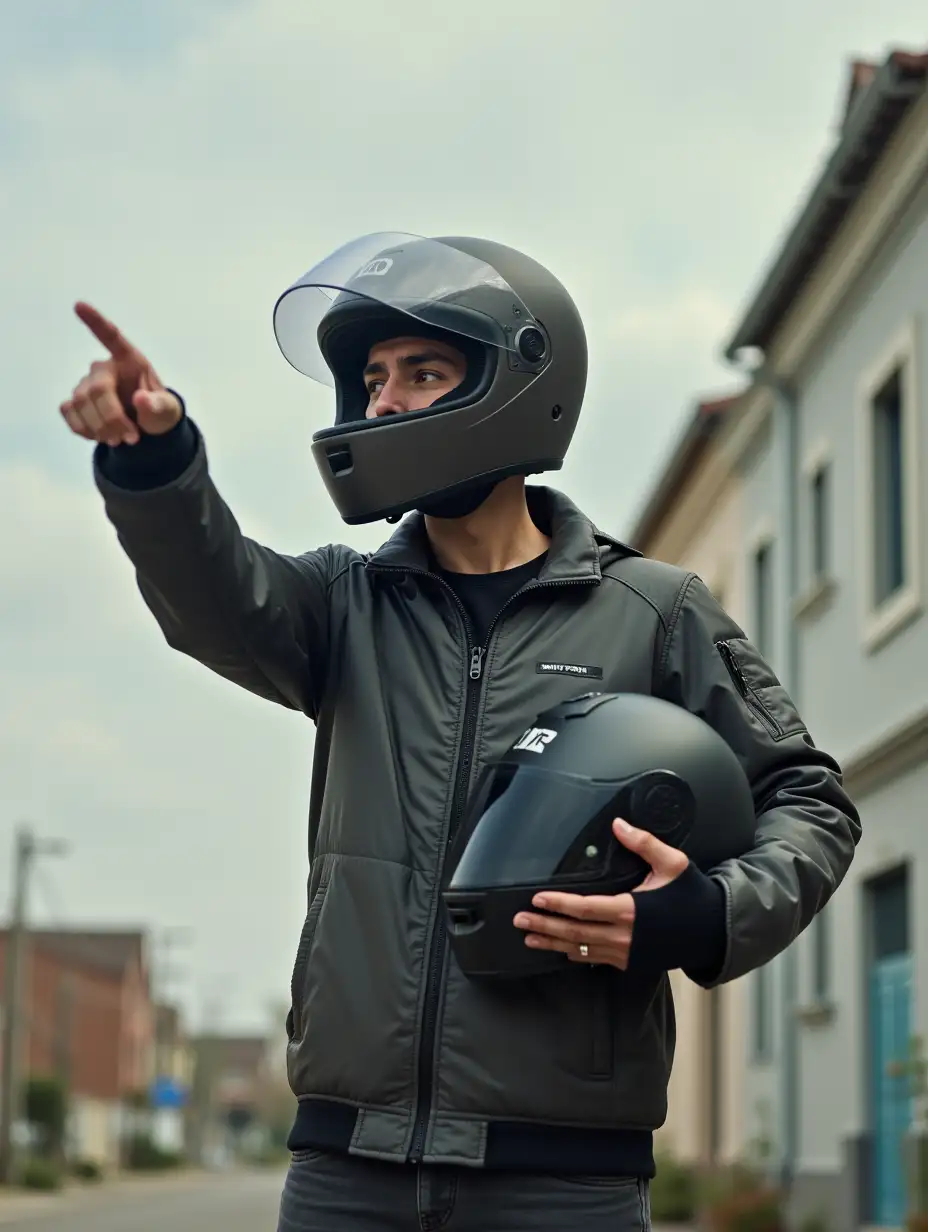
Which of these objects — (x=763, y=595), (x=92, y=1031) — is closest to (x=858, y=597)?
(x=763, y=595)

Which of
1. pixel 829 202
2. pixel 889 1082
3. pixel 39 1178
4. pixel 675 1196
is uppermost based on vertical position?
pixel 829 202

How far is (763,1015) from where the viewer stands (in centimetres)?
1997

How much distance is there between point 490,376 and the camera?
330 centimetres

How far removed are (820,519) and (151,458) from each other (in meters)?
15.2

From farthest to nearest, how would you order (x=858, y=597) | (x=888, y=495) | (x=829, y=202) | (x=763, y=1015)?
Answer: (x=763, y=1015)
(x=858, y=597)
(x=829, y=202)
(x=888, y=495)

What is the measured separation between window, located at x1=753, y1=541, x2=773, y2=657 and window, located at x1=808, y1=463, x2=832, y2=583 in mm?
2421

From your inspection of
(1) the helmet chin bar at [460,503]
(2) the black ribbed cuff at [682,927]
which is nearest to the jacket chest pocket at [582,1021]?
(2) the black ribbed cuff at [682,927]

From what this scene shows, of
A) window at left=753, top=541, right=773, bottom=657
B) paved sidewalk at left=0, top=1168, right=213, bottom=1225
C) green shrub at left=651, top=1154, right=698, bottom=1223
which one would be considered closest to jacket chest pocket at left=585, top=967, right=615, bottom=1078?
window at left=753, top=541, right=773, bottom=657

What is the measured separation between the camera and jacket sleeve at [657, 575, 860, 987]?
3.04 metres

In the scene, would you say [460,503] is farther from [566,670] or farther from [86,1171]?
[86,1171]

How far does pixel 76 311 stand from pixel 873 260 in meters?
13.5

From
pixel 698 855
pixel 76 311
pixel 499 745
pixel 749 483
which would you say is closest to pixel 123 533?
pixel 76 311

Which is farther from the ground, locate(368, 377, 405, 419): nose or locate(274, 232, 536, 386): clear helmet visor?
locate(274, 232, 536, 386): clear helmet visor

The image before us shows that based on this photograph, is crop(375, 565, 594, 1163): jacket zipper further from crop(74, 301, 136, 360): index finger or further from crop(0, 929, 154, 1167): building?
crop(0, 929, 154, 1167): building
